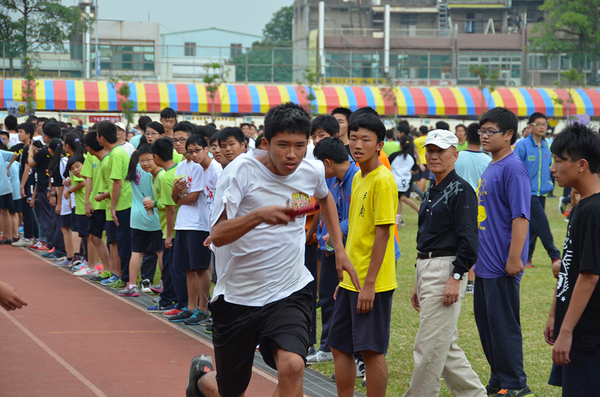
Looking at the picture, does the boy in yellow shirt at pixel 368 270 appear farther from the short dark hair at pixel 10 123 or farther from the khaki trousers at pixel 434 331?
the short dark hair at pixel 10 123

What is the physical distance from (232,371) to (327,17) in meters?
66.9

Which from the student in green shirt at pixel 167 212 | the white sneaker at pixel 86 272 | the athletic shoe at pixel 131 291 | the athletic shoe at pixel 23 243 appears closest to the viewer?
the student in green shirt at pixel 167 212

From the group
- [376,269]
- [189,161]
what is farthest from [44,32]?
[376,269]

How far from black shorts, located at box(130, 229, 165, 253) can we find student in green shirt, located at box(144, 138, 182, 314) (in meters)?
0.49

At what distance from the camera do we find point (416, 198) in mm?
21016

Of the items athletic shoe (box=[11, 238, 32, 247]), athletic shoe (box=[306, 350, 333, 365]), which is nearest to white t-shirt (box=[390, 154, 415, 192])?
athletic shoe (box=[11, 238, 32, 247])

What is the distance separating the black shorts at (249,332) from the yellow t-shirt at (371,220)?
23.7 inches

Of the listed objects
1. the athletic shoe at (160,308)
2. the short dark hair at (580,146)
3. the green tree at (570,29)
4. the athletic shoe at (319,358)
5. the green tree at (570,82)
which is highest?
the green tree at (570,29)

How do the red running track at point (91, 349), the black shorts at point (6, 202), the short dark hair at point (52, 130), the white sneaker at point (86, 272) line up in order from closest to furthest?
the red running track at point (91, 349) → the white sneaker at point (86, 272) → the short dark hair at point (52, 130) → the black shorts at point (6, 202)

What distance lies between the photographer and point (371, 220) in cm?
443

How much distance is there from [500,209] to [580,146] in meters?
1.51

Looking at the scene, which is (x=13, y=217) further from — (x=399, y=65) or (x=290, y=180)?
(x=399, y=65)

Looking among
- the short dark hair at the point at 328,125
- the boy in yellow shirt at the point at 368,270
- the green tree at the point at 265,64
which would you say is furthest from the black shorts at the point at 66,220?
the green tree at the point at 265,64

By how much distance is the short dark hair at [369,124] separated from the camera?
4.50m
